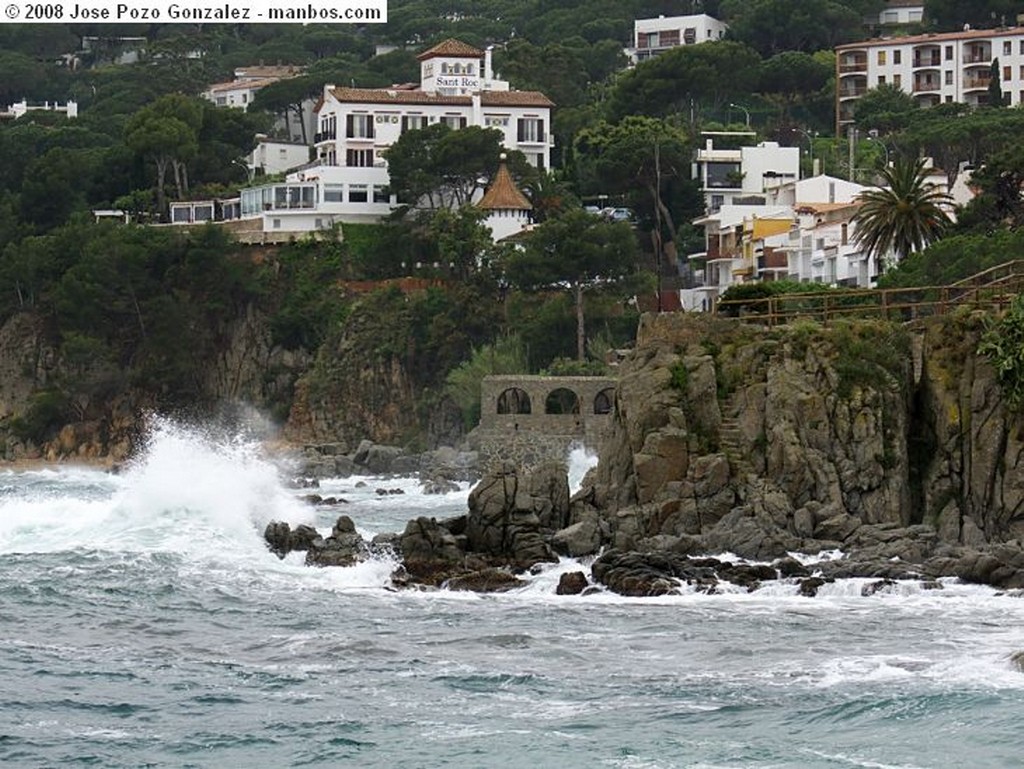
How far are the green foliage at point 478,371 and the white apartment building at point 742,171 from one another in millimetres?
19596

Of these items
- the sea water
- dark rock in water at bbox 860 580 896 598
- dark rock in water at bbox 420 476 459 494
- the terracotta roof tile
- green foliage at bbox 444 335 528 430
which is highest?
the terracotta roof tile

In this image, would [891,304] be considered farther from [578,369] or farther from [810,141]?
[810,141]

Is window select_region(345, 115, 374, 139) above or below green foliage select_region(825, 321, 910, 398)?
above

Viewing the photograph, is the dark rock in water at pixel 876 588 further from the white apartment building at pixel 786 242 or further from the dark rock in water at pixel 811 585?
the white apartment building at pixel 786 242

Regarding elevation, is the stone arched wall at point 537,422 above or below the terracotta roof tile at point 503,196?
below

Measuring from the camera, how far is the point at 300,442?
11150 cm

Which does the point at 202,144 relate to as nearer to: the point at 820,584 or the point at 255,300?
the point at 255,300

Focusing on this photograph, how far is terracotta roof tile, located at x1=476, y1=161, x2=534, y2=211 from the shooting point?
11738cm

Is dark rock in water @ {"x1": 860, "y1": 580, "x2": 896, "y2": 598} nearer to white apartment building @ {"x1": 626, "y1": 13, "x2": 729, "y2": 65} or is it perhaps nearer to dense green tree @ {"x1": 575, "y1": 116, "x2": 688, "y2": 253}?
dense green tree @ {"x1": 575, "y1": 116, "x2": 688, "y2": 253}

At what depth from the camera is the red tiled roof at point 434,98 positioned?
129125 mm

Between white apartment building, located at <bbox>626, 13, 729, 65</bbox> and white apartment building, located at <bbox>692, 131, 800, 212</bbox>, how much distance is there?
43685mm

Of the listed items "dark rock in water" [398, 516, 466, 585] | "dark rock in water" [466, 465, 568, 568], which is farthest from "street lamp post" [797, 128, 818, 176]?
"dark rock in water" [398, 516, 466, 585]

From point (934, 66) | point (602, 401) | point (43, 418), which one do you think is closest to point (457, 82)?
point (934, 66)

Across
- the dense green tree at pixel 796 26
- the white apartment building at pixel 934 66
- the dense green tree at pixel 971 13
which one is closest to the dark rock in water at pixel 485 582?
the white apartment building at pixel 934 66
